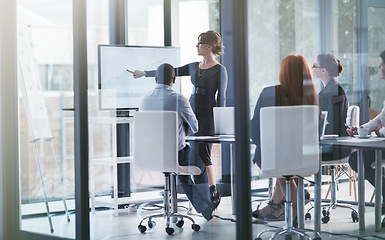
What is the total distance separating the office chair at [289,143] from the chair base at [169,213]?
76 centimetres

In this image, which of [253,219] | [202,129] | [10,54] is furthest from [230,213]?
[10,54]

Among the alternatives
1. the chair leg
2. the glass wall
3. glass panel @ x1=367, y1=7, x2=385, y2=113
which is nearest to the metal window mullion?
the glass wall

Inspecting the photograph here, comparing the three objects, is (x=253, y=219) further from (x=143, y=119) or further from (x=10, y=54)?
(x=10, y=54)

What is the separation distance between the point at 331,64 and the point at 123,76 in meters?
1.73

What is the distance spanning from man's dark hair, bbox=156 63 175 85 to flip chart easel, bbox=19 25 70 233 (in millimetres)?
1002

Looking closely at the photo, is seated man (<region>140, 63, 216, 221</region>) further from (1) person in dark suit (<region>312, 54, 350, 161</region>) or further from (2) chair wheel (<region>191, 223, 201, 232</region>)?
(1) person in dark suit (<region>312, 54, 350, 161</region>)

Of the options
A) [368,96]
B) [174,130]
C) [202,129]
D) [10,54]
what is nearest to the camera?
[368,96]

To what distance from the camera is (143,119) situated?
4.64 meters

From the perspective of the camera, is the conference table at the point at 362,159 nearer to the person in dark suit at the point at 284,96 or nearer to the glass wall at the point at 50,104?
the person in dark suit at the point at 284,96

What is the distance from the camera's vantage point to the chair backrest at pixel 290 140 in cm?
374

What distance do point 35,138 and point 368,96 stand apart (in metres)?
2.70

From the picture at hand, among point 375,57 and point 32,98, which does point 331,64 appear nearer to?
point 375,57

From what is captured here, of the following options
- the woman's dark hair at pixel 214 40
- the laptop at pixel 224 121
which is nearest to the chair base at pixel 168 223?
the laptop at pixel 224 121

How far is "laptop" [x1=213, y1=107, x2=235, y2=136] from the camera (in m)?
4.01
